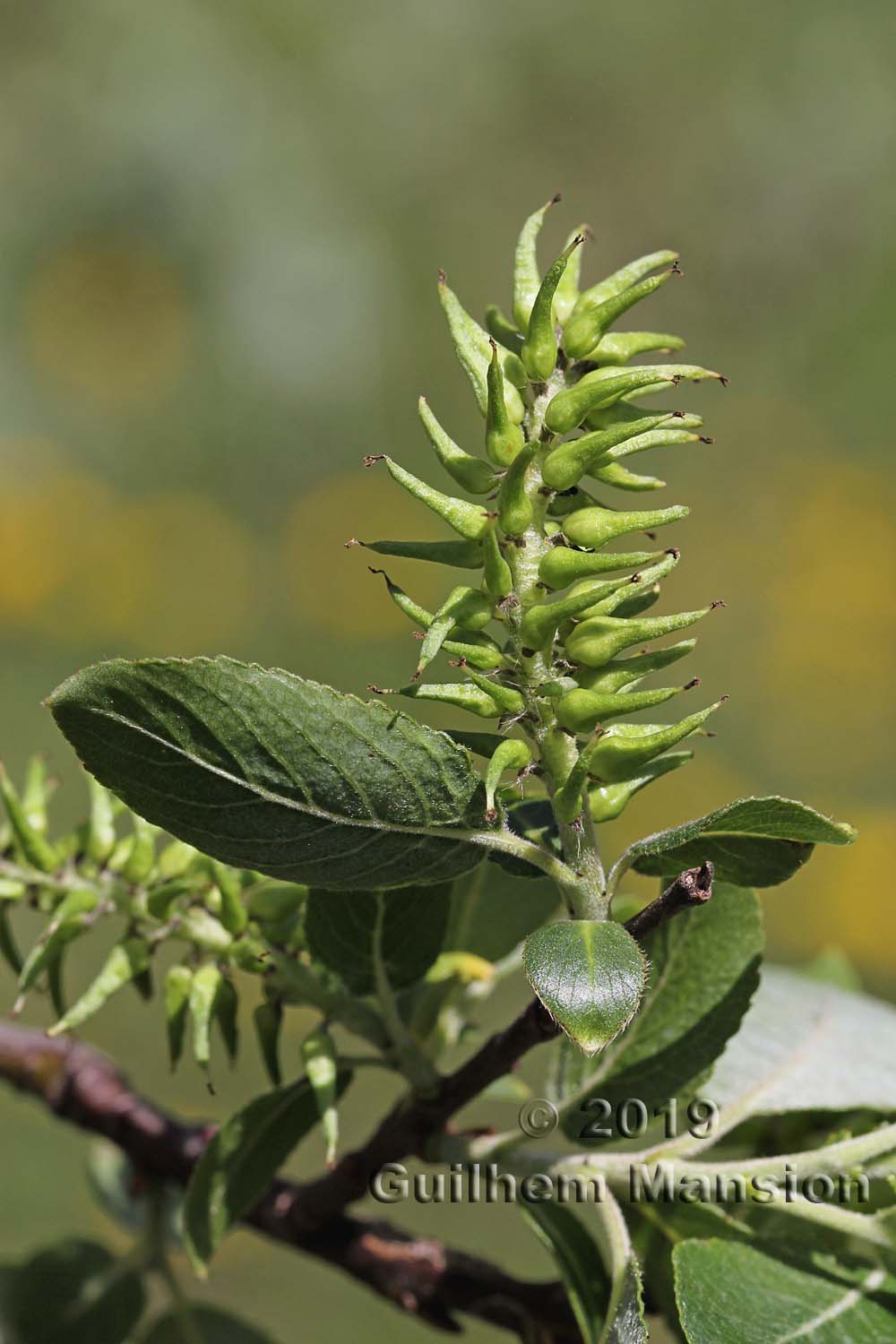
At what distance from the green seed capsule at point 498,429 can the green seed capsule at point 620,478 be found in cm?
5

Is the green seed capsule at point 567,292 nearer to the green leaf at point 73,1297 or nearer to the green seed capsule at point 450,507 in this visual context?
the green seed capsule at point 450,507

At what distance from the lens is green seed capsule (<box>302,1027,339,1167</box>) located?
3.18 ft

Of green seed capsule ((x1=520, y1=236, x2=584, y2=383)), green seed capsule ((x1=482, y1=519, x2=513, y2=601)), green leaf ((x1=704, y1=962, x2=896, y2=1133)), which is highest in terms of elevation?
green seed capsule ((x1=520, y1=236, x2=584, y2=383))

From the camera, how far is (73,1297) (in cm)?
151

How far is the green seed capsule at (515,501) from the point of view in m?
0.77

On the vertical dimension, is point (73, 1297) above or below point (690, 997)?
below

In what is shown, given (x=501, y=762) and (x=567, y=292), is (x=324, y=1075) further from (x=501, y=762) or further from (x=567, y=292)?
(x=567, y=292)

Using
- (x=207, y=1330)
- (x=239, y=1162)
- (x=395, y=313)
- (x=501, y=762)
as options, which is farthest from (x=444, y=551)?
(x=395, y=313)

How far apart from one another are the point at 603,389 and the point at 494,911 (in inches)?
21.5

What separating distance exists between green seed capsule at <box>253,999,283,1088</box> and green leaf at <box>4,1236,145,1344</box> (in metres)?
0.65

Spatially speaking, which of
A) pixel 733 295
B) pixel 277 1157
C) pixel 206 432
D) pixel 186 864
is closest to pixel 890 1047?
pixel 277 1157

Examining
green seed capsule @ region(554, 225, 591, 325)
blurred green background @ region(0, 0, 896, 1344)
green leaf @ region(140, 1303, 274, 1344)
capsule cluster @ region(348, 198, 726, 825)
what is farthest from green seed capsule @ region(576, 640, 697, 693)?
blurred green background @ region(0, 0, 896, 1344)

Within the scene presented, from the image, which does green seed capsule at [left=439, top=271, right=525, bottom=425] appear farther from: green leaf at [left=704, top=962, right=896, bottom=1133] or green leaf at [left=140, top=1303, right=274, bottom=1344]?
green leaf at [left=140, top=1303, right=274, bottom=1344]

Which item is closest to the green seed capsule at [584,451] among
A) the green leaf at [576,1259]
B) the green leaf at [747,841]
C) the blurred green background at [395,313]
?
the green leaf at [747,841]
